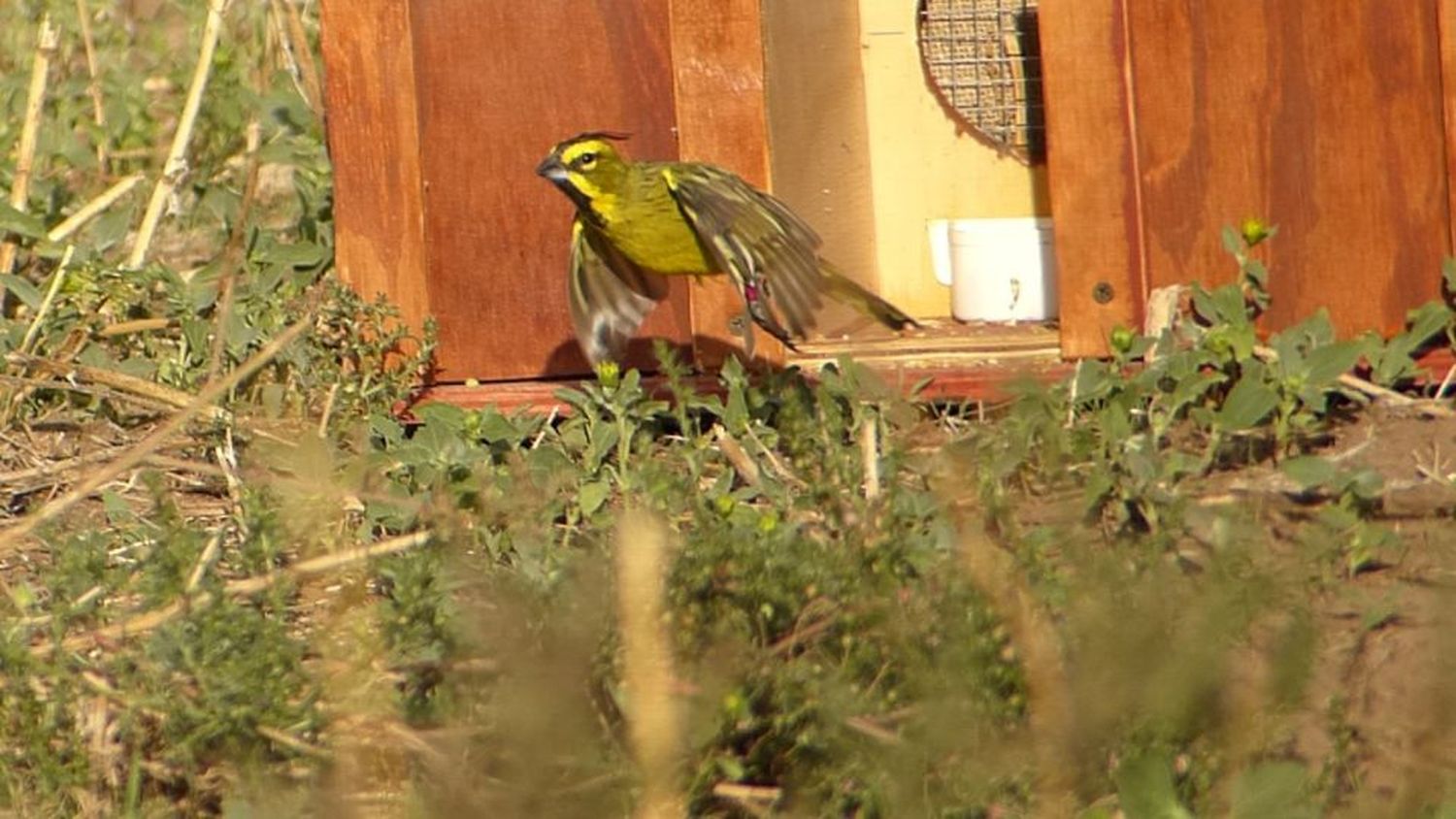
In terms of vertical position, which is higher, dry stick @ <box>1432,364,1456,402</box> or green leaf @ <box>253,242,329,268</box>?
green leaf @ <box>253,242,329,268</box>

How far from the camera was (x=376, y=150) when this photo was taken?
17.5ft

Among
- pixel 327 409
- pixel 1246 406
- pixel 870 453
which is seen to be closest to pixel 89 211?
pixel 327 409

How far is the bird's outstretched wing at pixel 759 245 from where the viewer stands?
16.1 feet

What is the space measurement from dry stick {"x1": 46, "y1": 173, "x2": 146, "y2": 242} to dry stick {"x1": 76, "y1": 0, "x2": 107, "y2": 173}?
49 centimetres

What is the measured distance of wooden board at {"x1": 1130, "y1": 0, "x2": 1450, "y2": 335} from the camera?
5016 mm

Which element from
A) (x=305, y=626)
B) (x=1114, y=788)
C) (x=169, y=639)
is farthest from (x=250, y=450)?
(x=1114, y=788)

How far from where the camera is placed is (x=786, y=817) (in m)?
3.24

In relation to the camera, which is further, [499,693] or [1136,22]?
[1136,22]

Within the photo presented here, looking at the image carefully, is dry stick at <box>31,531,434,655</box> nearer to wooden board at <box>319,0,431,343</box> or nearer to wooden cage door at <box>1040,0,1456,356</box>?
wooden board at <box>319,0,431,343</box>

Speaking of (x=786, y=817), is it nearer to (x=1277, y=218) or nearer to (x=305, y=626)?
(x=305, y=626)

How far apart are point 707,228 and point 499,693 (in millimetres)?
2001

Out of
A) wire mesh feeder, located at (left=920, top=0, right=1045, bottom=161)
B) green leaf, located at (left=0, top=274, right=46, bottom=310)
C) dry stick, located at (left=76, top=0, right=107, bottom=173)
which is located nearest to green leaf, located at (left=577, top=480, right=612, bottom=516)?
green leaf, located at (left=0, top=274, right=46, bottom=310)

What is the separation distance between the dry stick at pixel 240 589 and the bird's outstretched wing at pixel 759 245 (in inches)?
39.5

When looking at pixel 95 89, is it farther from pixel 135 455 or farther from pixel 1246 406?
pixel 1246 406
